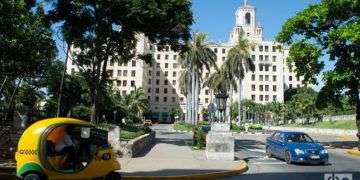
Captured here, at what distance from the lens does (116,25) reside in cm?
3412

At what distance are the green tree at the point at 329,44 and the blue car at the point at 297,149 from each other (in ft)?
35.9

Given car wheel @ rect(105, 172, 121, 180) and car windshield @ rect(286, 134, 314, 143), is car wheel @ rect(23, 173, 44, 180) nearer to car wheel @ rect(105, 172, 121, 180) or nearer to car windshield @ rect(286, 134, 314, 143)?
car wheel @ rect(105, 172, 121, 180)

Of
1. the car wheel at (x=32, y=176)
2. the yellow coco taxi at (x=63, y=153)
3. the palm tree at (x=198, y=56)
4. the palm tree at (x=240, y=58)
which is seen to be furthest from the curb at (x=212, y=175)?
the palm tree at (x=240, y=58)

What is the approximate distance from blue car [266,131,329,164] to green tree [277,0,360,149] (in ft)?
35.9

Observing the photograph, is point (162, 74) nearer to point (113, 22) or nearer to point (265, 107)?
point (265, 107)

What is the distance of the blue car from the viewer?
21.7 m

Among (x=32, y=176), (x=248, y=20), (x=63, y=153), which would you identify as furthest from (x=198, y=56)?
(x=248, y=20)

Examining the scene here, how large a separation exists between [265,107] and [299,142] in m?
121

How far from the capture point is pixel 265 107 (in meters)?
142

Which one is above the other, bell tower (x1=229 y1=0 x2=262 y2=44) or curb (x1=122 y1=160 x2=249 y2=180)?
bell tower (x1=229 y1=0 x2=262 y2=44)

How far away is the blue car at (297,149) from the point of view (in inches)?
853

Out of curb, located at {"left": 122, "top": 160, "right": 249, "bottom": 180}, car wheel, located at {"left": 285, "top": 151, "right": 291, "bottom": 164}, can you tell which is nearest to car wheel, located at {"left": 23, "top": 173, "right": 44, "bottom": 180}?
curb, located at {"left": 122, "top": 160, "right": 249, "bottom": 180}

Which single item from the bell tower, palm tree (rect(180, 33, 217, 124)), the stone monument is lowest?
the stone monument

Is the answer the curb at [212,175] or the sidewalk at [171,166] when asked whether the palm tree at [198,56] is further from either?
the curb at [212,175]
